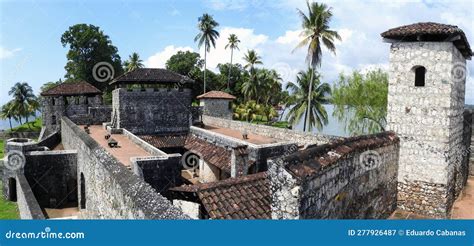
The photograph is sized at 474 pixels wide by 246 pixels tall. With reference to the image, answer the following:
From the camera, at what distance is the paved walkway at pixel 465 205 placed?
1104 cm

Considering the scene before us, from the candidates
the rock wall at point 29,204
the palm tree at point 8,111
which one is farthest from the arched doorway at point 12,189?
the palm tree at point 8,111

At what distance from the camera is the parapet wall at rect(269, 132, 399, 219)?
6082mm

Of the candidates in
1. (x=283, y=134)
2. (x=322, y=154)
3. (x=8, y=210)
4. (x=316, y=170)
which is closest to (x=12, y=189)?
(x=8, y=210)

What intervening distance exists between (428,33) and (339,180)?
18.4ft

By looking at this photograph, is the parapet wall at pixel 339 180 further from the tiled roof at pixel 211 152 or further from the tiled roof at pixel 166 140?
the tiled roof at pixel 166 140

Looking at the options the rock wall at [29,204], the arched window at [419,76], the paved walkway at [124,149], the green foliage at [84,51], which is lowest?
the rock wall at [29,204]

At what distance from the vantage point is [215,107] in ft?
138

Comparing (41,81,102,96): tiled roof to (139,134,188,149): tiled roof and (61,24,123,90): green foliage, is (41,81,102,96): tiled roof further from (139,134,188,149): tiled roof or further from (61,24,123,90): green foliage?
(61,24,123,90): green foliage

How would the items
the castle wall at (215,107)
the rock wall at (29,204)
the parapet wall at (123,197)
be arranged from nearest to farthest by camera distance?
the parapet wall at (123,197) < the rock wall at (29,204) < the castle wall at (215,107)

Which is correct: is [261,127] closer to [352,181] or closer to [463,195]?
[463,195]

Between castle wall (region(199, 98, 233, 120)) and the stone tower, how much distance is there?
1246 inches

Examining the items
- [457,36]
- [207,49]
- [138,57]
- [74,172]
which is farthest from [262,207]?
[138,57]

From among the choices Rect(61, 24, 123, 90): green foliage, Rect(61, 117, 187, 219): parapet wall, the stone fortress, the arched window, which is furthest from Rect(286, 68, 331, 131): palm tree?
Rect(61, 24, 123, 90): green foliage

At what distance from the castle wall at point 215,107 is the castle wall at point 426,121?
31.7m
